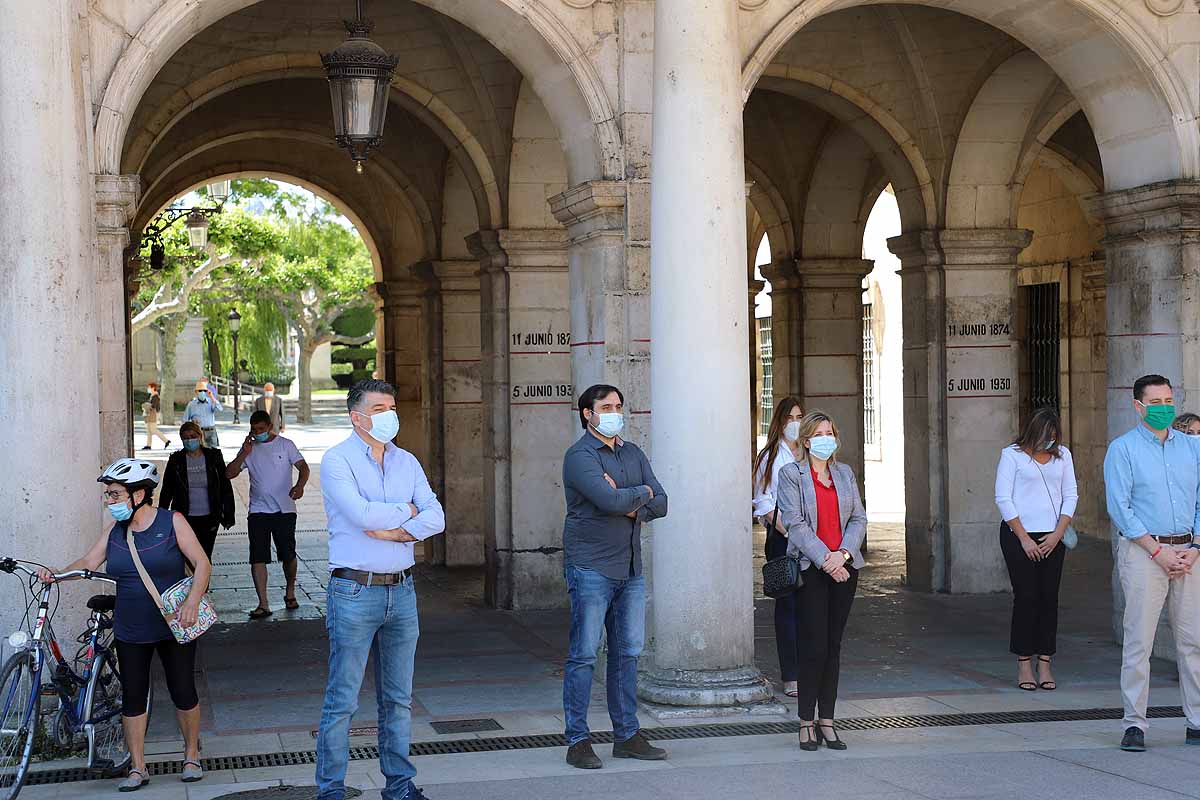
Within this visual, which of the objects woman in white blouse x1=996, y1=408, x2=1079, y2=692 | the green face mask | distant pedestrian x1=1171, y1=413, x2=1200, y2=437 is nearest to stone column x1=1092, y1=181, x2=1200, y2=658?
distant pedestrian x1=1171, y1=413, x2=1200, y2=437

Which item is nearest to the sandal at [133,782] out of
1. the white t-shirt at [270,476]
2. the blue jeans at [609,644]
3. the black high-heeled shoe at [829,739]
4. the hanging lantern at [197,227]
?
the blue jeans at [609,644]

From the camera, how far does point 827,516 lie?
23.8ft

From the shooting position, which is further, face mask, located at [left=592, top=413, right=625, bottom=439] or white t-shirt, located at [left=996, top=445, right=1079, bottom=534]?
white t-shirt, located at [left=996, top=445, right=1079, bottom=534]

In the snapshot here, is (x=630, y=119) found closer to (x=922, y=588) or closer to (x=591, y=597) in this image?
(x=591, y=597)

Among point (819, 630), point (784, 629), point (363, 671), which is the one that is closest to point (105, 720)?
point (363, 671)

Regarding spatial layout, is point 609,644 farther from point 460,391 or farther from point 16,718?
point 460,391

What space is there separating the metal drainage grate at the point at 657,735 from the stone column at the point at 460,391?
800cm

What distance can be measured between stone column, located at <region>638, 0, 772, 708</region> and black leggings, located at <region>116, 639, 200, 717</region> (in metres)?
2.63

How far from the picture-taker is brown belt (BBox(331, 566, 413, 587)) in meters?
5.95

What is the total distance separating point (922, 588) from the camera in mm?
13719

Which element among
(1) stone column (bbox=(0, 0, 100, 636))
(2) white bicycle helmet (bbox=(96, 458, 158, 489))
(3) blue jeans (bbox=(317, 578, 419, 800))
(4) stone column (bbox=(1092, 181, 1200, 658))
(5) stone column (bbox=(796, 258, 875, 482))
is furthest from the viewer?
(5) stone column (bbox=(796, 258, 875, 482))

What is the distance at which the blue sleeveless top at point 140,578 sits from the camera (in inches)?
263

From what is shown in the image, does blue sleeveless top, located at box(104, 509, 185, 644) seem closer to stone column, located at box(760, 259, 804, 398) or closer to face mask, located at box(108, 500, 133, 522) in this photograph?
face mask, located at box(108, 500, 133, 522)

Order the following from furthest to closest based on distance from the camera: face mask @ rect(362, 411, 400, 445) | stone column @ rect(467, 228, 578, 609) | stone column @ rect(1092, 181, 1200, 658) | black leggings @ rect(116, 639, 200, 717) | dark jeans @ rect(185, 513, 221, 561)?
stone column @ rect(467, 228, 578, 609) < dark jeans @ rect(185, 513, 221, 561) < stone column @ rect(1092, 181, 1200, 658) < black leggings @ rect(116, 639, 200, 717) < face mask @ rect(362, 411, 400, 445)
